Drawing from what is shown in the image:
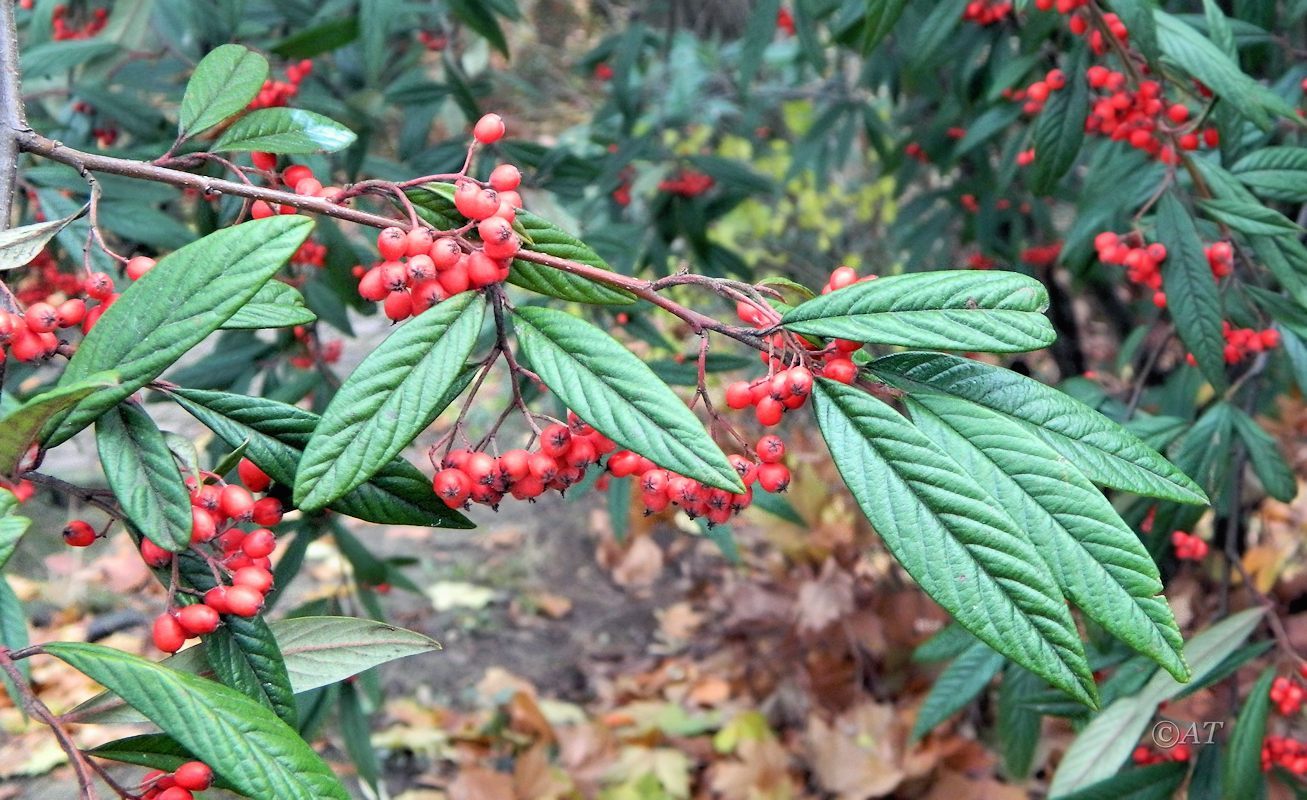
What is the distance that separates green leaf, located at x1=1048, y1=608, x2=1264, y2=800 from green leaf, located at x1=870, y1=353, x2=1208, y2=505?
3.74 ft

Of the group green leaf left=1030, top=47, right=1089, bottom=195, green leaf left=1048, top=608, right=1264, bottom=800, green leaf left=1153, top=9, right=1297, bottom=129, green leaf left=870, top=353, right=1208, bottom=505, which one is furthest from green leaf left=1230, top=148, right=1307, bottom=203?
green leaf left=870, top=353, right=1208, bottom=505

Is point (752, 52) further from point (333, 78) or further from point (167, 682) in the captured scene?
point (167, 682)

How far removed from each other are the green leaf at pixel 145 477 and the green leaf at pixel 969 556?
0.53 meters

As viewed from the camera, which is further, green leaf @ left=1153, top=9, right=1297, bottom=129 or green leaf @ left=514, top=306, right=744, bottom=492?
green leaf @ left=1153, top=9, right=1297, bottom=129

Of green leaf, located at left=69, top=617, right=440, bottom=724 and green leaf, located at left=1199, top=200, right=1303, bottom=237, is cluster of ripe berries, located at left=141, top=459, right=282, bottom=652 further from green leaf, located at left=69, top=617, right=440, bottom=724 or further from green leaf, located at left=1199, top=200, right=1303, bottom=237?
green leaf, located at left=1199, top=200, right=1303, bottom=237

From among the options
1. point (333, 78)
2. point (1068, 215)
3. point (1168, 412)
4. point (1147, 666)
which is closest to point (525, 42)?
point (1068, 215)

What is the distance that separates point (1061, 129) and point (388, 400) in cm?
162

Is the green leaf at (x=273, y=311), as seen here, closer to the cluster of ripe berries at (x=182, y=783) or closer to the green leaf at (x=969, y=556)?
the cluster of ripe berries at (x=182, y=783)

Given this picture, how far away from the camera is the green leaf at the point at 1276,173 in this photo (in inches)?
65.1

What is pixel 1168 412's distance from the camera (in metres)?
2.24

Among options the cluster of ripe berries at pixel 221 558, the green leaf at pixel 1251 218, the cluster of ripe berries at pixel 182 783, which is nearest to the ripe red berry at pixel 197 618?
the cluster of ripe berries at pixel 221 558

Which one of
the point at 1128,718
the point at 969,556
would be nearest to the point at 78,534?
the point at 969,556

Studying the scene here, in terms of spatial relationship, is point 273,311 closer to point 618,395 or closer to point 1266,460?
point 618,395

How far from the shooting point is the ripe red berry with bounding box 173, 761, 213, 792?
86 cm
